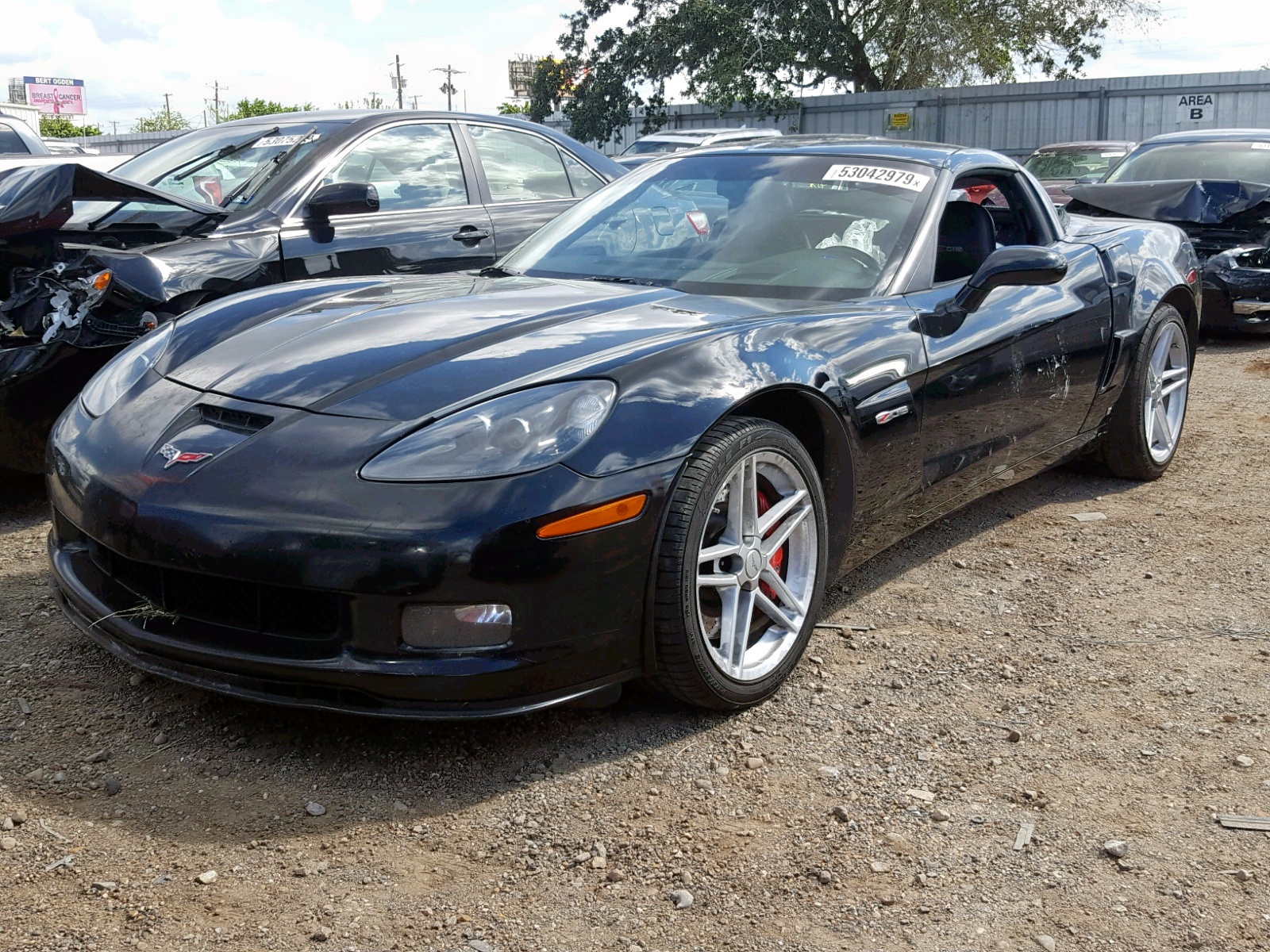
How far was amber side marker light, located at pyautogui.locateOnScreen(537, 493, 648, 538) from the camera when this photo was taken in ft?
8.05

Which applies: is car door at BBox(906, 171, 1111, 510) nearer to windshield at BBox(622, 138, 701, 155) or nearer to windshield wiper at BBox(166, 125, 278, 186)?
windshield wiper at BBox(166, 125, 278, 186)

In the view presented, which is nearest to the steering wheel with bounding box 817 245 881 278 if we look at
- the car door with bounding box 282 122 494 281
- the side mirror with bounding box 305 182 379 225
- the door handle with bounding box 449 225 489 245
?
the side mirror with bounding box 305 182 379 225

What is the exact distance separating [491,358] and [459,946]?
130 centimetres

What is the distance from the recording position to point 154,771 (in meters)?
2.60

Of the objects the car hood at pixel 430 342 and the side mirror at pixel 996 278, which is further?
the side mirror at pixel 996 278

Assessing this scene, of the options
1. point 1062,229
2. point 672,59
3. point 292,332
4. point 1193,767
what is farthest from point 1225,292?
point 672,59

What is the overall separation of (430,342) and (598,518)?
73 centimetres

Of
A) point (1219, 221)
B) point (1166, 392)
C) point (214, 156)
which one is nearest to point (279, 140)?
point (214, 156)

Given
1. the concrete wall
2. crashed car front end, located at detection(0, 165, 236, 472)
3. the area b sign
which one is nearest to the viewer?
crashed car front end, located at detection(0, 165, 236, 472)

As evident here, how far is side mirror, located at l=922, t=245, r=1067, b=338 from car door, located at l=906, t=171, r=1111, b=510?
0.05 ft

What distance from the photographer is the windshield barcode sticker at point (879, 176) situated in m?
3.87

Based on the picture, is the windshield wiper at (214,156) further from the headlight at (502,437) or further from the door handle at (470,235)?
the headlight at (502,437)

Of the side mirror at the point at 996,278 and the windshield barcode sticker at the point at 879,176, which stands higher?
the windshield barcode sticker at the point at 879,176

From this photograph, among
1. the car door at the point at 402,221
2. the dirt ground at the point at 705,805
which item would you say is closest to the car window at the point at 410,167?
the car door at the point at 402,221
